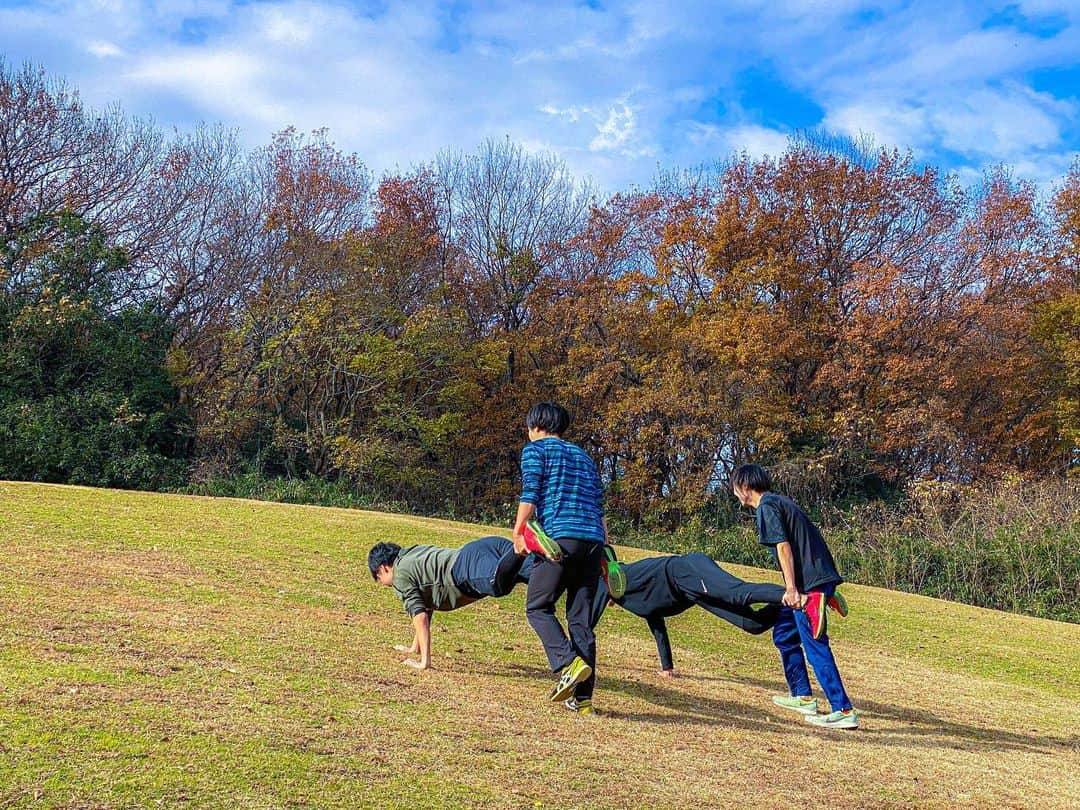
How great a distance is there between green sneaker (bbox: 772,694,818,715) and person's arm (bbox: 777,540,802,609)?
1023 mm

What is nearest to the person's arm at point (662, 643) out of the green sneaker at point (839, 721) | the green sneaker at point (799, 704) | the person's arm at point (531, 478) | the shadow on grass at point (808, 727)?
the shadow on grass at point (808, 727)

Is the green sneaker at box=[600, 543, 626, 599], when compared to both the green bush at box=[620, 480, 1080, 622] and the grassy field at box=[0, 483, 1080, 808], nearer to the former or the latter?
the grassy field at box=[0, 483, 1080, 808]

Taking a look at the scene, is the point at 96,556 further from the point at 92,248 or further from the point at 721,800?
the point at 92,248

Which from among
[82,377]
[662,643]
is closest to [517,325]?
[82,377]

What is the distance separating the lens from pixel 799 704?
24.9 ft

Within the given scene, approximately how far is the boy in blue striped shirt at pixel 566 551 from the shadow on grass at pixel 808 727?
523 mm

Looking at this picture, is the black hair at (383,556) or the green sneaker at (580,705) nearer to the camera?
the green sneaker at (580,705)

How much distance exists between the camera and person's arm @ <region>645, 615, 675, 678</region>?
808cm

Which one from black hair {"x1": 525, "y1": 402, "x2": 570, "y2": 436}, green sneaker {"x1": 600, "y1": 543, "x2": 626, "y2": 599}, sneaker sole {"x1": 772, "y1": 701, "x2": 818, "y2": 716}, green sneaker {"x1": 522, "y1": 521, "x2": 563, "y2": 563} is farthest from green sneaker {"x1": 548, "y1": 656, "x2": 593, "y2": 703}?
sneaker sole {"x1": 772, "y1": 701, "x2": 818, "y2": 716}

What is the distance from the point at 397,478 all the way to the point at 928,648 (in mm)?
19078

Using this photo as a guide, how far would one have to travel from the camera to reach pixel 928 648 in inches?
507

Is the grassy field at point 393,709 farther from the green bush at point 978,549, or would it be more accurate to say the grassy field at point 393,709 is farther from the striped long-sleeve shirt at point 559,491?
the green bush at point 978,549

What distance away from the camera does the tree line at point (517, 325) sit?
1120 inches

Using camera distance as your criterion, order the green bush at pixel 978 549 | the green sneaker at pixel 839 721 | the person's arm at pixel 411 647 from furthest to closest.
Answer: the green bush at pixel 978 549 < the person's arm at pixel 411 647 < the green sneaker at pixel 839 721
